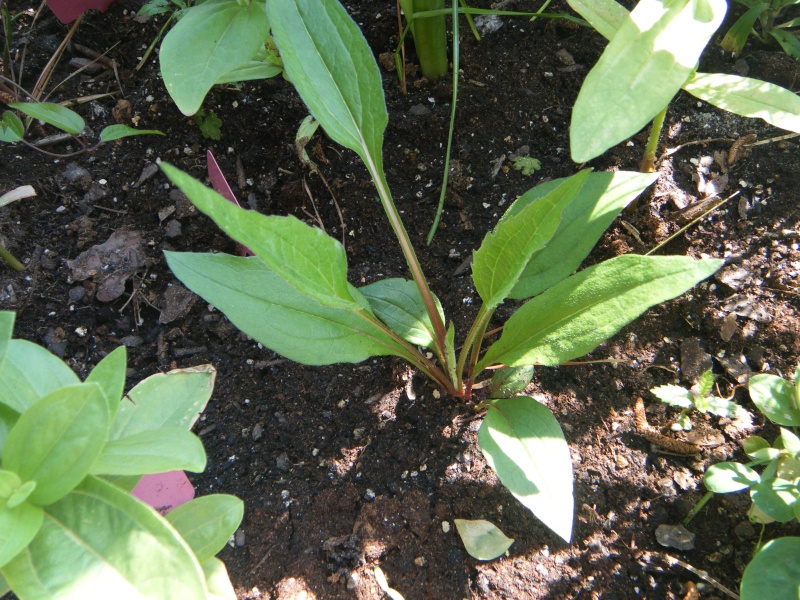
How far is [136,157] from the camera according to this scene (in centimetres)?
159

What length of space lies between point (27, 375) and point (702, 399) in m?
1.19

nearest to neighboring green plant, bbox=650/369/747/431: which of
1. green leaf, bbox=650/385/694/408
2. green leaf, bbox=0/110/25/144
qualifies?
green leaf, bbox=650/385/694/408

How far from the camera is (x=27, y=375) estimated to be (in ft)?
2.71

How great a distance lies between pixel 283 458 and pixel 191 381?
0.40 m

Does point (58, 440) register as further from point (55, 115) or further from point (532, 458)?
point (55, 115)

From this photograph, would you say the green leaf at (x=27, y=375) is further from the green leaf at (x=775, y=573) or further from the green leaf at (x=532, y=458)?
the green leaf at (x=775, y=573)

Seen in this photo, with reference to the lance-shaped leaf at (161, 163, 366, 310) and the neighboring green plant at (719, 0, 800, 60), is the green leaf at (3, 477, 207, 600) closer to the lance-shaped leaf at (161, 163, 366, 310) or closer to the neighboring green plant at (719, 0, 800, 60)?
the lance-shaped leaf at (161, 163, 366, 310)

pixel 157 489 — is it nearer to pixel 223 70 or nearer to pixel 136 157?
pixel 223 70

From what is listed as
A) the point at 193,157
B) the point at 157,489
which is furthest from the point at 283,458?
the point at 193,157

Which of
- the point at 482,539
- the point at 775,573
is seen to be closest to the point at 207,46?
the point at 482,539

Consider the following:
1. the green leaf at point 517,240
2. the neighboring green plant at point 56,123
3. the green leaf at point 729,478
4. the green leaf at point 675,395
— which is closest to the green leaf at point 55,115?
the neighboring green plant at point 56,123

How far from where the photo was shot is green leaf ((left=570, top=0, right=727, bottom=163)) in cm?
84

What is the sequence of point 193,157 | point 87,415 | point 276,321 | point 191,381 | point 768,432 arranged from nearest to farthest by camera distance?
point 87,415
point 191,381
point 276,321
point 768,432
point 193,157

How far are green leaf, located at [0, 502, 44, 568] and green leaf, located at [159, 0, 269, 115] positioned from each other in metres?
0.70
